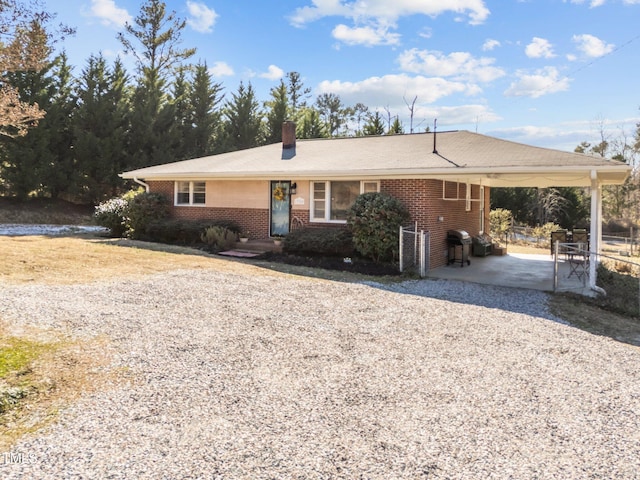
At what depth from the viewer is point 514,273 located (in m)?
12.0

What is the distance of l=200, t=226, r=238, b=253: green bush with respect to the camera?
46.3 ft

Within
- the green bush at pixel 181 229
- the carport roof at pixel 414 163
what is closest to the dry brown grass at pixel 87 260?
the green bush at pixel 181 229

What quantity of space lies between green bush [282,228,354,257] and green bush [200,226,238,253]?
1.98 m

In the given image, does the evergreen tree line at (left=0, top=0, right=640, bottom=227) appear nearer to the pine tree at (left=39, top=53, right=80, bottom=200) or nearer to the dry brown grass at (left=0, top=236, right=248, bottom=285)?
the pine tree at (left=39, top=53, right=80, bottom=200)

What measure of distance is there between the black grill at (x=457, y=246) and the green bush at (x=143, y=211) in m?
9.68

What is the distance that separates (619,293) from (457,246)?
4417 millimetres

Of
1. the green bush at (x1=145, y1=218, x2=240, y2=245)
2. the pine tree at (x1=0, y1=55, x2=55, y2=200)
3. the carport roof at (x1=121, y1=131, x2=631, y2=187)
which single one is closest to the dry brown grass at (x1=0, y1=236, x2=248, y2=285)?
the green bush at (x1=145, y1=218, x2=240, y2=245)

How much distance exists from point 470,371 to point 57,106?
89.3 ft

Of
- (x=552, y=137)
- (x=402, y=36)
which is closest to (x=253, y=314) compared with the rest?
(x=402, y=36)

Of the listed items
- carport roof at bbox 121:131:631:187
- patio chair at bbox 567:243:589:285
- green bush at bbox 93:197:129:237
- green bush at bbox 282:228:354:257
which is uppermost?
carport roof at bbox 121:131:631:187

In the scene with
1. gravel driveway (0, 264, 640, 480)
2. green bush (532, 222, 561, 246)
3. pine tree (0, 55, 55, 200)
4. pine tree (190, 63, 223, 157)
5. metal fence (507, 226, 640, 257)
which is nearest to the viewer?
gravel driveway (0, 264, 640, 480)

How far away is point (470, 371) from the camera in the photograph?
190 inches

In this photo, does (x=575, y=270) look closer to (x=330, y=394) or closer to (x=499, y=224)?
(x=330, y=394)

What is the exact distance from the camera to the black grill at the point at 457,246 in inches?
523
